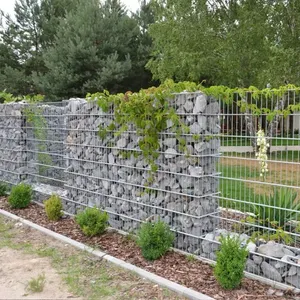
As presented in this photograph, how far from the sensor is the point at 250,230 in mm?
3621

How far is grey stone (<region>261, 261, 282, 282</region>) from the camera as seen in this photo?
3127 mm

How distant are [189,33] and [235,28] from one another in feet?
5.22

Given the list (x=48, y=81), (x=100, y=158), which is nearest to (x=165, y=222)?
(x=100, y=158)

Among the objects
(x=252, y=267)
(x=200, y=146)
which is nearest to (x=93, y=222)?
(x=200, y=146)

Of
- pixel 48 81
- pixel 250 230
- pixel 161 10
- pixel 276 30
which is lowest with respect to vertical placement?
pixel 250 230

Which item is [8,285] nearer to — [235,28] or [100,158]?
[100,158]

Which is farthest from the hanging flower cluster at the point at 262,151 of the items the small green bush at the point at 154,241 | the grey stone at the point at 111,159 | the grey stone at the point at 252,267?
the grey stone at the point at 111,159

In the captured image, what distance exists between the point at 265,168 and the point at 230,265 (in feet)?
3.08

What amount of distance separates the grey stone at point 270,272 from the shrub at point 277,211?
377 millimetres

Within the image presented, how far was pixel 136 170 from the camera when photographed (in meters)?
4.20

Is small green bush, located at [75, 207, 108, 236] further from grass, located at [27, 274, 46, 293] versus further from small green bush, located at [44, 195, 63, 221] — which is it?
grass, located at [27, 274, 46, 293]

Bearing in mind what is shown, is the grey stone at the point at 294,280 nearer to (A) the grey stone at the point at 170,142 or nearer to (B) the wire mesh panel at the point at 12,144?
(A) the grey stone at the point at 170,142

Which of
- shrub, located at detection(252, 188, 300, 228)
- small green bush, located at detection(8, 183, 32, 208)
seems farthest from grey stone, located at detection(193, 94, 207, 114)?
small green bush, located at detection(8, 183, 32, 208)

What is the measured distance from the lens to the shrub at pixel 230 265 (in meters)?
2.95
